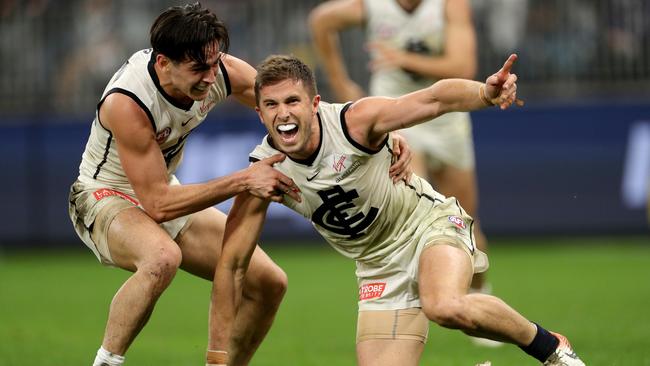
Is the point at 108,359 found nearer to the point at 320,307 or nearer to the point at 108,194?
the point at 108,194

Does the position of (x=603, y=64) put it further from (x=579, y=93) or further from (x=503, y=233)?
(x=503, y=233)

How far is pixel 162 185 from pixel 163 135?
14.9 inches

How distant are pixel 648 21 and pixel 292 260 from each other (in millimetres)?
6094

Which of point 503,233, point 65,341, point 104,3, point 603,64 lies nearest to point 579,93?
point 603,64

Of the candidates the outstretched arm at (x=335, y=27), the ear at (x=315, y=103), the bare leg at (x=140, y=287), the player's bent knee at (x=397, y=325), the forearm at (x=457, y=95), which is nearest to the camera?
the forearm at (x=457, y=95)

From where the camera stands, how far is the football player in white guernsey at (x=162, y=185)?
7.18m

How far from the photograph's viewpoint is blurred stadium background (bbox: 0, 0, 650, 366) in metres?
16.5

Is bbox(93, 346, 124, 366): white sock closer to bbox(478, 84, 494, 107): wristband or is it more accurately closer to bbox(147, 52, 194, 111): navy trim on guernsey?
bbox(147, 52, 194, 111): navy trim on guernsey

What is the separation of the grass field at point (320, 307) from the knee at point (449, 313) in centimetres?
215

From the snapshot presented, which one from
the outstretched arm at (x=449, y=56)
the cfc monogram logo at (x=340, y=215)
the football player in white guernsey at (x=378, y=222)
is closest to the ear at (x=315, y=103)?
the football player in white guernsey at (x=378, y=222)

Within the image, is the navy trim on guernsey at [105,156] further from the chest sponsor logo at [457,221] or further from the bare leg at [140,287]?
the chest sponsor logo at [457,221]

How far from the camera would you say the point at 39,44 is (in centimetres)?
1864

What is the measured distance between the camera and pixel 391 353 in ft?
24.0

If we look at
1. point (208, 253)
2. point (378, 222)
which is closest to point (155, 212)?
point (208, 253)
